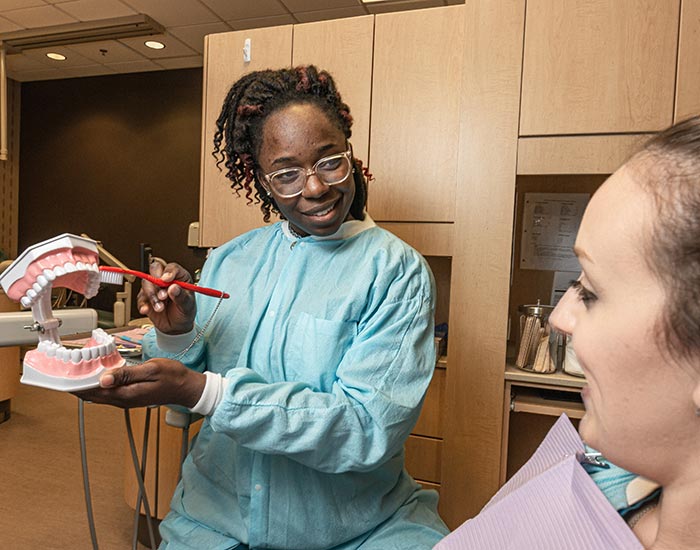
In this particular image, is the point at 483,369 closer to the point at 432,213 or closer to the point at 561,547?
the point at 432,213

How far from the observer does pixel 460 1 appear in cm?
391

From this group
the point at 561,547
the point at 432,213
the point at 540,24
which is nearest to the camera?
the point at 561,547

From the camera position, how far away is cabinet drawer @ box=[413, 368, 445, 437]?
7.07 feet

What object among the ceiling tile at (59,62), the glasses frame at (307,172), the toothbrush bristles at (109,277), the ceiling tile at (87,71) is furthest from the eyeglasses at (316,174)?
the ceiling tile at (87,71)

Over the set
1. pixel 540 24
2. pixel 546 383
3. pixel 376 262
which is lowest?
pixel 546 383

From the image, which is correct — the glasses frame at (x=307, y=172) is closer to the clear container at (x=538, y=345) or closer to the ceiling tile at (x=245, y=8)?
the clear container at (x=538, y=345)

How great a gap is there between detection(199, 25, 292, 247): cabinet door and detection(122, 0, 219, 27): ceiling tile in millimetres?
1795

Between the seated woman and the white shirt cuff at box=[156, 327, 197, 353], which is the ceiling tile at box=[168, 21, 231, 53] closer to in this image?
the white shirt cuff at box=[156, 327, 197, 353]

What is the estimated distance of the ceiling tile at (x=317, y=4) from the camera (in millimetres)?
3812

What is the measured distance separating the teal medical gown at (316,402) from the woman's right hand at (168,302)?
88mm

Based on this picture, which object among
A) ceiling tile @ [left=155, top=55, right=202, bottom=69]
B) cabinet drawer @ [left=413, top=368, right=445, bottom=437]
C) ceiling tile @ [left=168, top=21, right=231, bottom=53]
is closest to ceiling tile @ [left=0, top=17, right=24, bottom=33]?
ceiling tile @ [left=155, top=55, right=202, bottom=69]

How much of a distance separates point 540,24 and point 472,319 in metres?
0.98

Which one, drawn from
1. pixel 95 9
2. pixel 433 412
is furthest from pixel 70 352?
pixel 95 9

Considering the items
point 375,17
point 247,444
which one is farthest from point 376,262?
point 375,17
